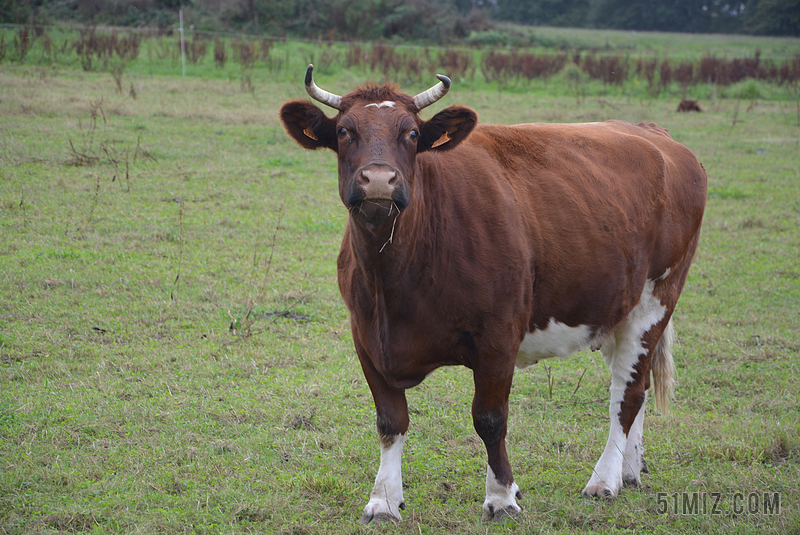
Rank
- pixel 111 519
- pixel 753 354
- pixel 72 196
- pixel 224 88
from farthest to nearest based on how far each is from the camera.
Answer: pixel 224 88, pixel 72 196, pixel 753 354, pixel 111 519

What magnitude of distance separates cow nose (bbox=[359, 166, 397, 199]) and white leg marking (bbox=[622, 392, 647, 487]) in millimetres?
2246

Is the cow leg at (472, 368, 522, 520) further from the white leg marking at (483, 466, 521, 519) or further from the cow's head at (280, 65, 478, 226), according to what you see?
the cow's head at (280, 65, 478, 226)

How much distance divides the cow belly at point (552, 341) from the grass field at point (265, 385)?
0.72 meters

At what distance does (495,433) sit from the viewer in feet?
11.6

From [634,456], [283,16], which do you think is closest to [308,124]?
[634,456]

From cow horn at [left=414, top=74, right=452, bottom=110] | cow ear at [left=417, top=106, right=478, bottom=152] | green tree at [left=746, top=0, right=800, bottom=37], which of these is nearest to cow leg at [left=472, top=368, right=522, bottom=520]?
cow ear at [left=417, top=106, right=478, bottom=152]

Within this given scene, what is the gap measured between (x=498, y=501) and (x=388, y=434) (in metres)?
0.66

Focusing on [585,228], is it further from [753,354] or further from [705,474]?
[753,354]

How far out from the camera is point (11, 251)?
685 centimetres

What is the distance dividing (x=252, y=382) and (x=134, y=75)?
46.7 ft

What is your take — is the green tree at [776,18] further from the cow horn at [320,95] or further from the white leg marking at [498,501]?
the white leg marking at [498,501]

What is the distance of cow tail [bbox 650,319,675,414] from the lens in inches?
177

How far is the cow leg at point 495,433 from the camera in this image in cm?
350

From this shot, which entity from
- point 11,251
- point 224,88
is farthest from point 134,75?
point 11,251
